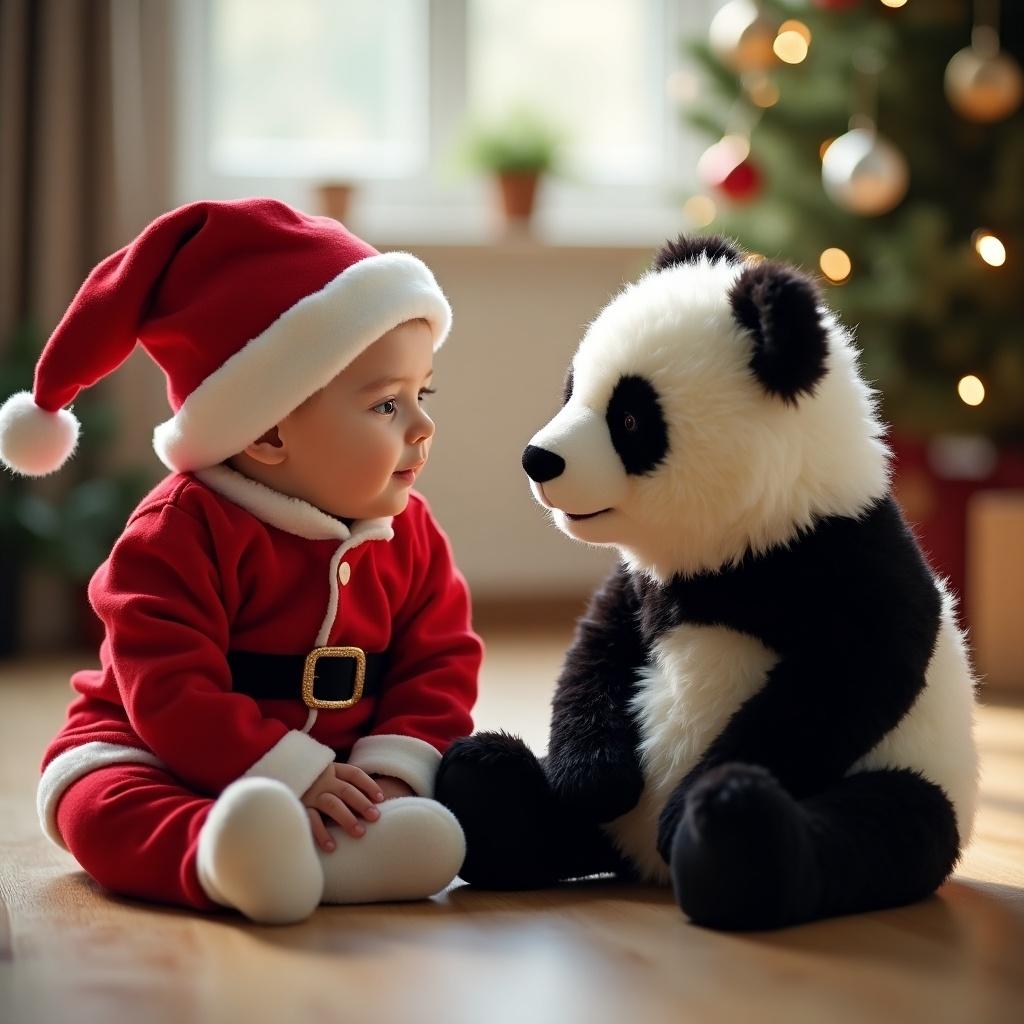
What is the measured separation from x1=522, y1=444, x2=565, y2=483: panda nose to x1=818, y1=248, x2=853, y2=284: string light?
5.26 feet

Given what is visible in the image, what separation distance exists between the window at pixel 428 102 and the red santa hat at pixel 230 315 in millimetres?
1959

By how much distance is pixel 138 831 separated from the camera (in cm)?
119

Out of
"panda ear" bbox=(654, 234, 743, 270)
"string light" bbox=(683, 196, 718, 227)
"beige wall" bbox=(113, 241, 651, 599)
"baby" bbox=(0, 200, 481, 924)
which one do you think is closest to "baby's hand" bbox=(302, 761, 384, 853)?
"baby" bbox=(0, 200, 481, 924)

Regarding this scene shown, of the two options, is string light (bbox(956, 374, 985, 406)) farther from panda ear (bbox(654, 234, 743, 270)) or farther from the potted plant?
panda ear (bbox(654, 234, 743, 270))

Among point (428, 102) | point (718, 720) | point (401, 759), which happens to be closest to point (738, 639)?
point (718, 720)

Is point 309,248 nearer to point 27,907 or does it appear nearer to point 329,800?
point 329,800

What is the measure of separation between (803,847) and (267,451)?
532 millimetres

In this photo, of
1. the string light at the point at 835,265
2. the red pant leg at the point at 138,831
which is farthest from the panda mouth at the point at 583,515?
the string light at the point at 835,265

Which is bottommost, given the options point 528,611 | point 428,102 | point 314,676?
point 528,611

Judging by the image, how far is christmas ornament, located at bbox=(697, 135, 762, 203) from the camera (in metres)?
2.52

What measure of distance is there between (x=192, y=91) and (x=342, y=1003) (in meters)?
2.62

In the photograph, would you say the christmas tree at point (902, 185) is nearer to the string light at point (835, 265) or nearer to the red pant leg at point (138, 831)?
the string light at point (835, 265)

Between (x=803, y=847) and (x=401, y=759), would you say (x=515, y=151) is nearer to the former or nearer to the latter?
(x=401, y=759)

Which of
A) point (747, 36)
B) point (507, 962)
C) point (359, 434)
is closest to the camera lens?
point (507, 962)
